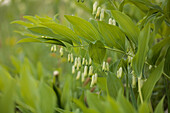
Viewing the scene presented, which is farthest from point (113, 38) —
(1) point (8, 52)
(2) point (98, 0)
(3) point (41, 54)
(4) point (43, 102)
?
(1) point (8, 52)

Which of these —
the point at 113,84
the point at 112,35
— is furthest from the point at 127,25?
the point at 113,84

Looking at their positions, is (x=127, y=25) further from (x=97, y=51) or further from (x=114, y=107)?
(x=114, y=107)

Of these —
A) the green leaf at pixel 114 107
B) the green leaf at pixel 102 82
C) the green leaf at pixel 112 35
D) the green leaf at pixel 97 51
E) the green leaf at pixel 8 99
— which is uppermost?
the green leaf at pixel 112 35

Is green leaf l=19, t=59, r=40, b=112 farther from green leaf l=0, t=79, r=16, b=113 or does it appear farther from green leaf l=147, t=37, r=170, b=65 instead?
green leaf l=147, t=37, r=170, b=65

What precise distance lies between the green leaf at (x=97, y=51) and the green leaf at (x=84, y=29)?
4 centimetres

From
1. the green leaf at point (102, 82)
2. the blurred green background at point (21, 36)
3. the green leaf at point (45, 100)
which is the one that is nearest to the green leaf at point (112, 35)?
the green leaf at point (102, 82)

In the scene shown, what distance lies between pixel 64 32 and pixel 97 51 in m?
0.12

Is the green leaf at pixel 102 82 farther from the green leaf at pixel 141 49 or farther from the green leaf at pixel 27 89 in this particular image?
the green leaf at pixel 27 89

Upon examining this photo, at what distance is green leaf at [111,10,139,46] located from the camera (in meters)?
0.57

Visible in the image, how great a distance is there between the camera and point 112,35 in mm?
602

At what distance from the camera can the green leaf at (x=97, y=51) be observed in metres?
0.58

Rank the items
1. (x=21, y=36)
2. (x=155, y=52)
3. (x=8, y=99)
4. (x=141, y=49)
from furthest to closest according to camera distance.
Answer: (x=21, y=36), (x=155, y=52), (x=141, y=49), (x=8, y=99)

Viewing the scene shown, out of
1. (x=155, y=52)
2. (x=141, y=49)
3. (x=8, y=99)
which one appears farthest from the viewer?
(x=155, y=52)

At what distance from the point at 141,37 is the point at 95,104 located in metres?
0.23
